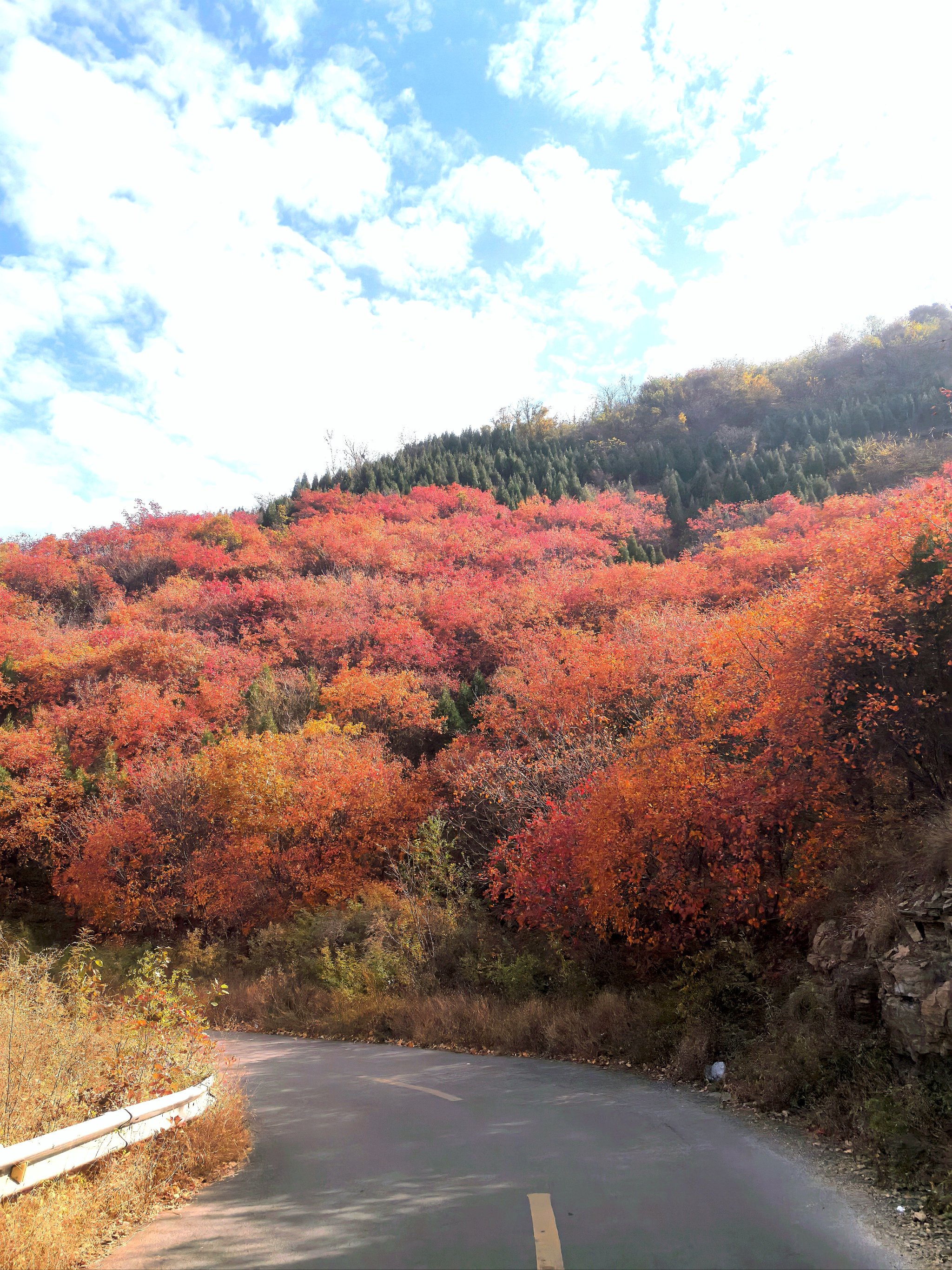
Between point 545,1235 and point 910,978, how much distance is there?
184 inches

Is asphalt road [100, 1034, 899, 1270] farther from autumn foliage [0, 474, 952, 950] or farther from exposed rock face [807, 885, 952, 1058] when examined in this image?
autumn foliage [0, 474, 952, 950]

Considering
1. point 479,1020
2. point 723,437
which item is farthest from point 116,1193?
point 723,437

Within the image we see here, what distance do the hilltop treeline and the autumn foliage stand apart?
35.8 ft

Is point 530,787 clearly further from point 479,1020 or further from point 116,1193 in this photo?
point 116,1193

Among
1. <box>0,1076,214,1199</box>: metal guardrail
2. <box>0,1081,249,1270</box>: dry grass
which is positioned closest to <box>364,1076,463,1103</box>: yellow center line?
<box>0,1081,249,1270</box>: dry grass

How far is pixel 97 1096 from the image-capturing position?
6.27 meters

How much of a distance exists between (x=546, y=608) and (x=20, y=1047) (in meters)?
39.8

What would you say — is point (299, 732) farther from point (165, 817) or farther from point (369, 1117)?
point (369, 1117)

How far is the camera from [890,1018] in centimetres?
745

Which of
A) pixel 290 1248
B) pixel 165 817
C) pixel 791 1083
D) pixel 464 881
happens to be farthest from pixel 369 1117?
pixel 165 817

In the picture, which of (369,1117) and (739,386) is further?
(739,386)

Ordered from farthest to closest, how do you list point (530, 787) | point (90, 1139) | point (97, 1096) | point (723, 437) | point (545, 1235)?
1. point (723, 437)
2. point (530, 787)
3. point (97, 1096)
4. point (90, 1139)
5. point (545, 1235)

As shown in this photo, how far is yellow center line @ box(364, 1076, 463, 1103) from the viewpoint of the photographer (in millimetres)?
9023

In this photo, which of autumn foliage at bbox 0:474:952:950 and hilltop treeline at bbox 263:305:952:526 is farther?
hilltop treeline at bbox 263:305:952:526
